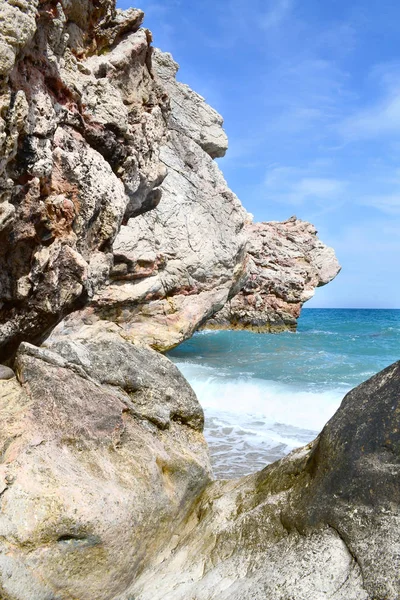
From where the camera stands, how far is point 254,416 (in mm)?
10320

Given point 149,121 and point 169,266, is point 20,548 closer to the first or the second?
point 149,121

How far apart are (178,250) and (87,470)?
12788mm

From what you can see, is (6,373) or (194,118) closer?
(6,373)

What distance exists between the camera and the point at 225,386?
1309cm

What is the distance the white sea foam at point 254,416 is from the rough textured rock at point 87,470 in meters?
3.09

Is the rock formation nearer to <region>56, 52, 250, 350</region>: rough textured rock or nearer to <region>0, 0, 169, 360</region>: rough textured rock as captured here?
<region>0, 0, 169, 360</region>: rough textured rock

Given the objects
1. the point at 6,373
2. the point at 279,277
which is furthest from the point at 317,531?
the point at 279,277

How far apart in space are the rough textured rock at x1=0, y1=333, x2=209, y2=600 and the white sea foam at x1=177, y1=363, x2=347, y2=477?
3.09m

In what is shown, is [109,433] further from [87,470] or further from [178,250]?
[178,250]

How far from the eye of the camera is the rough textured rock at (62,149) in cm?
399

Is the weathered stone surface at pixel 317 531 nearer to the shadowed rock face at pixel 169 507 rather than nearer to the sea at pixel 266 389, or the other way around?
the shadowed rock face at pixel 169 507

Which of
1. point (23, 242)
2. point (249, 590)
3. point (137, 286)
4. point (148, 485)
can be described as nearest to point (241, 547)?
point (249, 590)

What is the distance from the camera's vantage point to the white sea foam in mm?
7504

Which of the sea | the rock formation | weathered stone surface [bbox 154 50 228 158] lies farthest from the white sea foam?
weathered stone surface [bbox 154 50 228 158]
